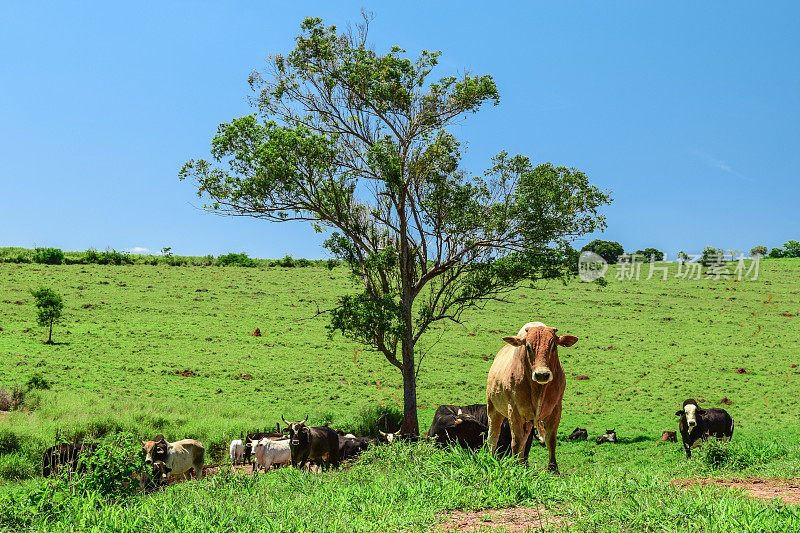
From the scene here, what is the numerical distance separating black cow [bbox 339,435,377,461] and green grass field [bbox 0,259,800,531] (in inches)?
219

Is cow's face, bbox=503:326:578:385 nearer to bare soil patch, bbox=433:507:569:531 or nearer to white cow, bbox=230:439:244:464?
A: bare soil patch, bbox=433:507:569:531

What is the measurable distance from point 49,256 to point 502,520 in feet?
223

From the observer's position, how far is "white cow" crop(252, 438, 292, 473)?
55.2 ft

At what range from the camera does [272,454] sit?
664 inches

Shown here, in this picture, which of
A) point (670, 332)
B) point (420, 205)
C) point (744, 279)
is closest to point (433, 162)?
point (420, 205)

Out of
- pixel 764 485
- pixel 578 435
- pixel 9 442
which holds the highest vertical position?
pixel 764 485

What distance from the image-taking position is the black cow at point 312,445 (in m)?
16.1

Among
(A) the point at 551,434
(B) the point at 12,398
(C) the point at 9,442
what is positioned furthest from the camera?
(B) the point at 12,398

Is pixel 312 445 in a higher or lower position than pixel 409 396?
lower

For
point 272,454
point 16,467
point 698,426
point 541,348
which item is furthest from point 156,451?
point 698,426

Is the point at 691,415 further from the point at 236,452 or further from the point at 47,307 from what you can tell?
the point at 47,307

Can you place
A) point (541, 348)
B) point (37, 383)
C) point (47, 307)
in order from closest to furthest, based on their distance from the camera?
point (541, 348) < point (37, 383) < point (47, 307)

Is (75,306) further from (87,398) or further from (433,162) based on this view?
(433,162)

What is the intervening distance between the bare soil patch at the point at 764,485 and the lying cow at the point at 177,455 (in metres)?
11.8
